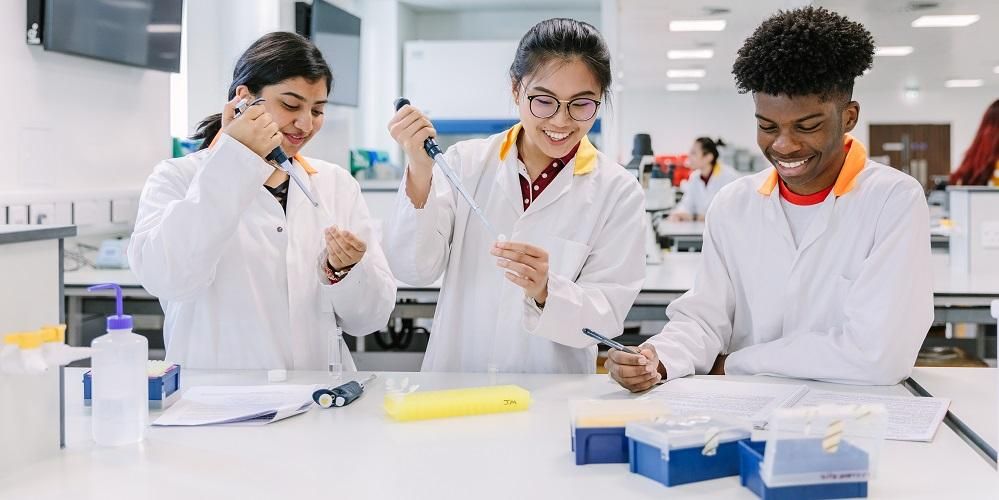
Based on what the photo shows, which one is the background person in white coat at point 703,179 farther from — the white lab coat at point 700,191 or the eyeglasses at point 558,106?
the eyeglasses at point 558,106

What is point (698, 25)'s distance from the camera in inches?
364

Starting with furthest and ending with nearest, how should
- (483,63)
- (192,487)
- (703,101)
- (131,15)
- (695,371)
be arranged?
(703,101), (483,63), (131,15), (695,371), (192,487)

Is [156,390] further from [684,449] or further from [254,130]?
[684,449]

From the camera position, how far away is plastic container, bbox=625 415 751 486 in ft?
3.62

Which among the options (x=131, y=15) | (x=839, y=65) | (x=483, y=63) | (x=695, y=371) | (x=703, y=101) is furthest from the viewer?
(x=703, y=101)

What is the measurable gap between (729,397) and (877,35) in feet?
16.3

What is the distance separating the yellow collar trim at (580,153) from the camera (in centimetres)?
183

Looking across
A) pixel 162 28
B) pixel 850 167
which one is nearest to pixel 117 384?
pixel 850 167

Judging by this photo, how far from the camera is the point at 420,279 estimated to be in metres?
1.81

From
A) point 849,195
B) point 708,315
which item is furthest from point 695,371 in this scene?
point 849,195

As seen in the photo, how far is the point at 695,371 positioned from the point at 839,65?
64 centimetres

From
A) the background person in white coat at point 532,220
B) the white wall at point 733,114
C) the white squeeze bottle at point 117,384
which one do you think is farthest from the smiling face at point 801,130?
the white wall at point 733,114

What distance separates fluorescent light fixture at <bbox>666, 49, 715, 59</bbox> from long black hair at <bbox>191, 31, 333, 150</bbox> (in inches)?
390

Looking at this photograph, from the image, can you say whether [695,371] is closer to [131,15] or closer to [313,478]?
[313,478]
